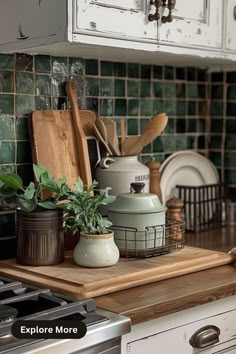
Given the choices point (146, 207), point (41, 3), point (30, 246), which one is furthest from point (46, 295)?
point (41, 3)

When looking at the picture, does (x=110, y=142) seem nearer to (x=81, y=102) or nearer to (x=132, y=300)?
(x=81, y=102)

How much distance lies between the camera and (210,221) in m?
2.46

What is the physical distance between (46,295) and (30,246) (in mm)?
301

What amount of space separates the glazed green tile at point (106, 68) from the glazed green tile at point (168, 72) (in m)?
0.29

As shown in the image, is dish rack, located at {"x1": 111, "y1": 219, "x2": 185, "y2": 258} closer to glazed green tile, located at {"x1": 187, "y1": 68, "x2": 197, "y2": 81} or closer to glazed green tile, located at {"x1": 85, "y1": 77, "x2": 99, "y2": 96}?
glazed green tile, located at {"x1": 85, "y1": 77, "x2": 99, "y2": 96}

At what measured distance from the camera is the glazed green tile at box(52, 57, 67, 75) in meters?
2.00

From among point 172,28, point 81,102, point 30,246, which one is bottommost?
point 30,246

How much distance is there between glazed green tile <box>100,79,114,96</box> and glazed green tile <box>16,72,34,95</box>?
30cm

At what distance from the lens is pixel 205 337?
1.61m

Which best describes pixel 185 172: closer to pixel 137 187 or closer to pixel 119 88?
pixel 119 88

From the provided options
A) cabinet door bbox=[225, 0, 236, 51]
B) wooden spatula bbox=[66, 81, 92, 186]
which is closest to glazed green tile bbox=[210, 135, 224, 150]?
cabinet door bbox=[225, 0, 236, 51]

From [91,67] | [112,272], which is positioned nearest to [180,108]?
[91,67]

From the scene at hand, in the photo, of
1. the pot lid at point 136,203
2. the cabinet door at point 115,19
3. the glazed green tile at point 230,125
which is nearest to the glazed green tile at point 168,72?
the glazed green tile at point 230,125
